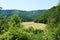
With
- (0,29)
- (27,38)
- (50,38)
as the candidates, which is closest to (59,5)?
(50,38)

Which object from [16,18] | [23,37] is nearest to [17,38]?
[23,37]

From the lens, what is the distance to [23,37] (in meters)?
14.4

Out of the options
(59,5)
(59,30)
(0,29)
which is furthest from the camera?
(0,29)

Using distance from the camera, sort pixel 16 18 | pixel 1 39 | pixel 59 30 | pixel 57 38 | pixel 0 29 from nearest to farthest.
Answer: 1. pixel 1 39
2. pixel 57 38
3. pixel 59 30
4. pixel 0 29
5. pixel 16 18

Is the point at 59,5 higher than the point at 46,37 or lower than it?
higher

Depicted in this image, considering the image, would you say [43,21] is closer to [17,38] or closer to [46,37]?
[46,37]

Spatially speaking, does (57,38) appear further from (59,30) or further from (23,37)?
(23,37)

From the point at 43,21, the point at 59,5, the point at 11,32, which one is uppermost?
the point at 59,5

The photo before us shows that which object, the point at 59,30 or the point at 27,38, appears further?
the point at 59,30

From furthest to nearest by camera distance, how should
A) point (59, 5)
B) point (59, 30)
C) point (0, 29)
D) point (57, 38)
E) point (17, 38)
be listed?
1. point (0, 29)
2. point (59, 30)
3. point (57, 38)
4. point (59, 5)
5. point (17, 38)

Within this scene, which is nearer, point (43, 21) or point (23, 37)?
point (23, 37)

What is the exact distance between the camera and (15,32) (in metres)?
14.7

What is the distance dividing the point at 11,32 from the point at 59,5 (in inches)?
185

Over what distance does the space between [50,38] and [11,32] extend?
4.38 metres
